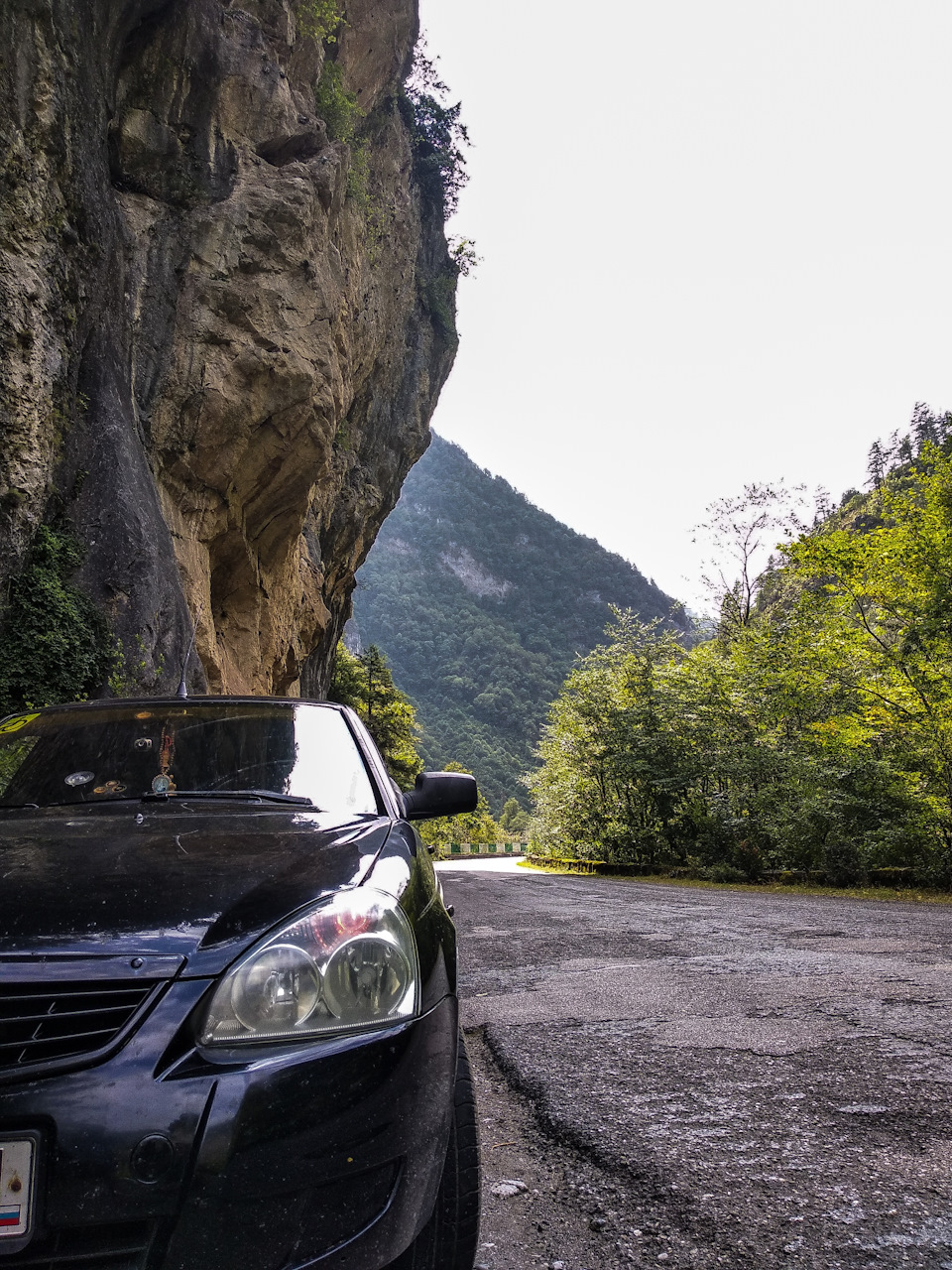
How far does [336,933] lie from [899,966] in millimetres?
4576

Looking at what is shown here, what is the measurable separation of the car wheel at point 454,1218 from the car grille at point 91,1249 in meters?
0.44

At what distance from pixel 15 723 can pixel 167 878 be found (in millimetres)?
1917

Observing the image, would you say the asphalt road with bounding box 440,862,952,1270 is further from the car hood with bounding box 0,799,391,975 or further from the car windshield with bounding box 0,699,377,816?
the car windshield with bounding box 0,699,377,816

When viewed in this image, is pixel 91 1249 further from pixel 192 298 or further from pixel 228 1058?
pixel 192 298

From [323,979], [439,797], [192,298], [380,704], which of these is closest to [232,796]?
[439,797]

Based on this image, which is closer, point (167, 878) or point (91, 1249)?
point (91, 1249)

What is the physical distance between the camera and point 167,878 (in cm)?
165

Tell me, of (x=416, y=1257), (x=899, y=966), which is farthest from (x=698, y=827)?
(x=416, y=1257)

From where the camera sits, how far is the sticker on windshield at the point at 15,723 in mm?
3092

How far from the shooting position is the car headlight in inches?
55.0

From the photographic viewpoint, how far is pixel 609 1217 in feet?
6.32

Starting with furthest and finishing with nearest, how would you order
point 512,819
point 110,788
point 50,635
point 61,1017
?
point 512,819
point 50,635
point 110,788
point 61,1017

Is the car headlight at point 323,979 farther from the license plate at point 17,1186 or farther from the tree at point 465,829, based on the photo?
the tree at point 465,829

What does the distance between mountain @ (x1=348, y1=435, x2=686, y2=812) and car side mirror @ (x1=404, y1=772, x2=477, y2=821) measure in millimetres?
83776
